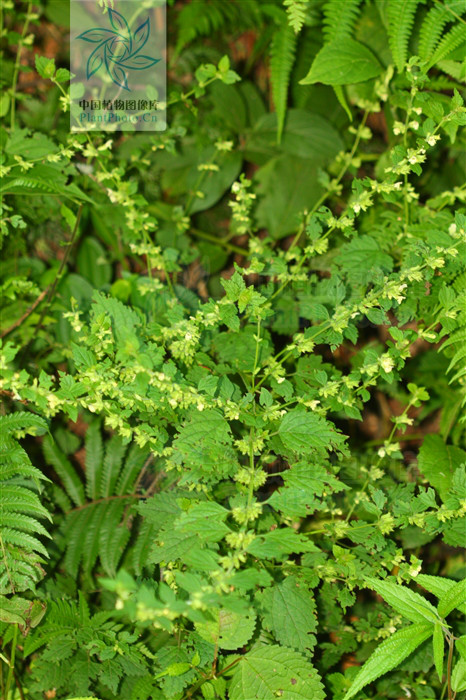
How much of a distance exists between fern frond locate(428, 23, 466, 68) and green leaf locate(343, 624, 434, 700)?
1.83 metres

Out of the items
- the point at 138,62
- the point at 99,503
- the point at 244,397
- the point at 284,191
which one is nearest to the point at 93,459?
the point at 99,503

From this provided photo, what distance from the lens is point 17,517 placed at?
1.80 meters

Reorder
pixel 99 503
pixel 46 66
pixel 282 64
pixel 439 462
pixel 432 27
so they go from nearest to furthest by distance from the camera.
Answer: pixel 46 66, pixel 439 462, pixel 432 27, pixel 99 503, pixel 282 64

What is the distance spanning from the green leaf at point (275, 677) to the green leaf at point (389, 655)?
0.18 m

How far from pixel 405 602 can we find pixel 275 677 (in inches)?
16.3

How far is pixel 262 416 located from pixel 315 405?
0.60ft

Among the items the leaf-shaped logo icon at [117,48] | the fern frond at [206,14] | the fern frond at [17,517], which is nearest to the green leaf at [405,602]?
the fern frond at [17,517]

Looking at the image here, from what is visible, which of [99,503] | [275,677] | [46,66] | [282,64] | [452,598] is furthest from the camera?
[282,64]

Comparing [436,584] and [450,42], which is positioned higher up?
[450,42]

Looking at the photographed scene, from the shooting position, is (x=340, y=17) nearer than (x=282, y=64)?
Yes

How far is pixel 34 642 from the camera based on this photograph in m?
1.92

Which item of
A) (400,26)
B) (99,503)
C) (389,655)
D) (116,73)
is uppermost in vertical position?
(400,26)

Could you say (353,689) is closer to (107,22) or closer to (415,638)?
(415,638)

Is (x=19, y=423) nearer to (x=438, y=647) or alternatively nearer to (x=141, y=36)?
(x=438, y=647)
